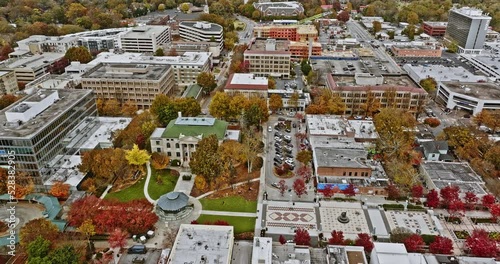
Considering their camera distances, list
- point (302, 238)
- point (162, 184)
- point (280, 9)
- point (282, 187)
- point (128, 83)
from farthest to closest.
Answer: point (280, 9), point (128, 83), point (162, 184), point (282, 187), point (302, 238)

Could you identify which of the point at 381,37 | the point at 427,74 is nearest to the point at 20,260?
the point at 427,74

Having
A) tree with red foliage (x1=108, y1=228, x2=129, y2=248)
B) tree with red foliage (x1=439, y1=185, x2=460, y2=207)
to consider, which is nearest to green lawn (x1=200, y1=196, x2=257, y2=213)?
tree with red foliage (x1=108, y1=228, x2=129, y2=248)

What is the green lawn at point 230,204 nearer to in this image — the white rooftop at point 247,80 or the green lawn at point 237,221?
the green lawn at point 237,221

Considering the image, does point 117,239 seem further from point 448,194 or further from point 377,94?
point 377,94

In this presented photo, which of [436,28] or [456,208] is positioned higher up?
[436,28]

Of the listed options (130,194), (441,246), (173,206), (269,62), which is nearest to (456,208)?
(441,246)

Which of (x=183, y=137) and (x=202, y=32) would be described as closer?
(x=183, y=137)

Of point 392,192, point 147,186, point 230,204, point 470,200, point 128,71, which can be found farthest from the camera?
point 128,71

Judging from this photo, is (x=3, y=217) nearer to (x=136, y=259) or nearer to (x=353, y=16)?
(x=136, y=259)
